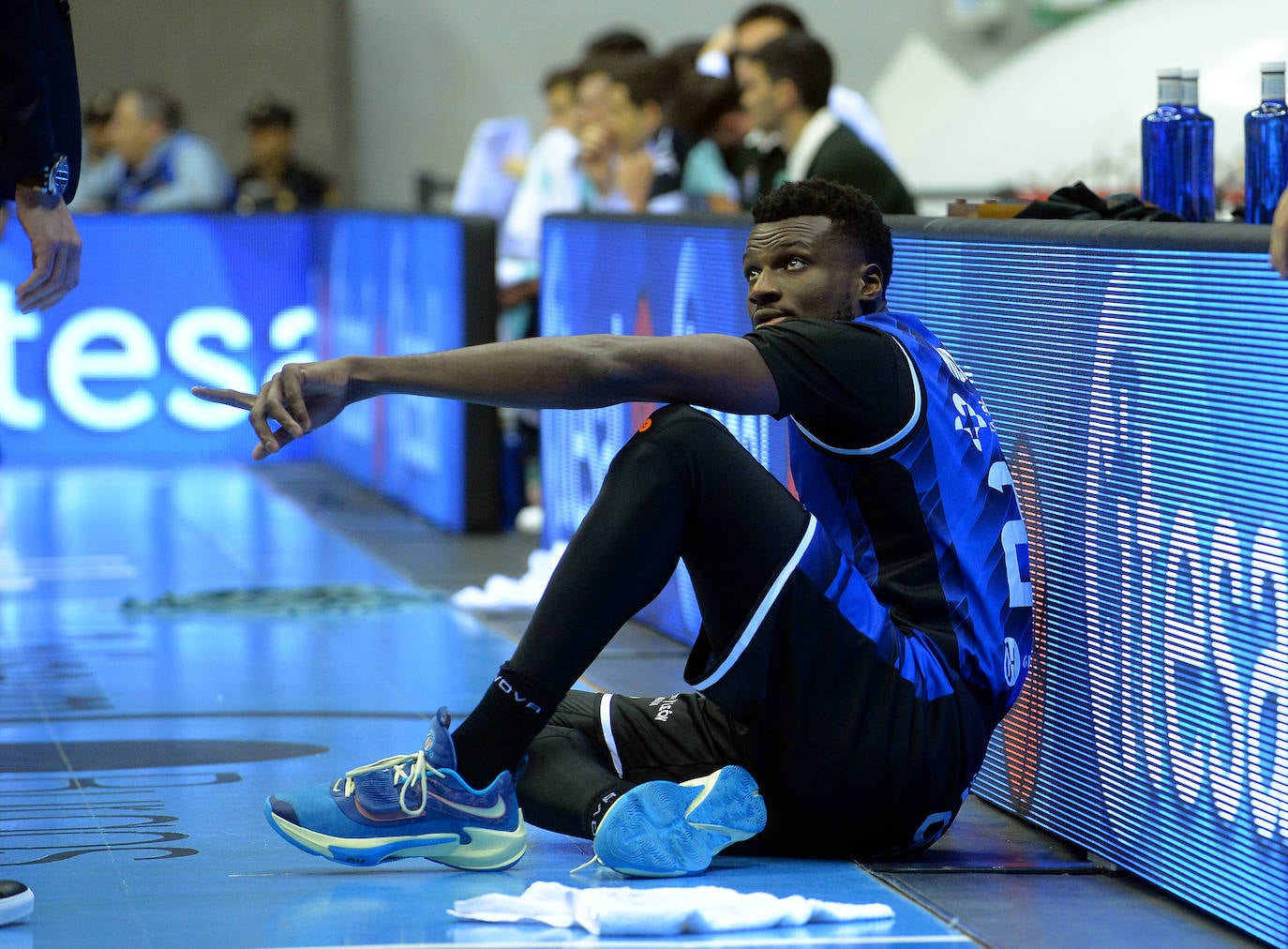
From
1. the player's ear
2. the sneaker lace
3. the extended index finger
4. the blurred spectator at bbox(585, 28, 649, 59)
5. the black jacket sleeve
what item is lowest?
the sneaker lace

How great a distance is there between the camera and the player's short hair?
3.81 meters

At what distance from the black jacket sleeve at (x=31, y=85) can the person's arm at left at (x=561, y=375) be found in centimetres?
58

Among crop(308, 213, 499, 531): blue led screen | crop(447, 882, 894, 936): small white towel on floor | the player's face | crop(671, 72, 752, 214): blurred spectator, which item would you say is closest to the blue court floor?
crop(447, 882, 894, 936): small white towel on floor

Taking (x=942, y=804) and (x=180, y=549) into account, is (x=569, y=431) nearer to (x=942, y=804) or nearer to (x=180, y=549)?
(x=180, y=549)

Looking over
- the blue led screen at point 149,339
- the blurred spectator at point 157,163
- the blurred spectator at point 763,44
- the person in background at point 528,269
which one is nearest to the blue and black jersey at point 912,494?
the blurred spectator at point 763,44

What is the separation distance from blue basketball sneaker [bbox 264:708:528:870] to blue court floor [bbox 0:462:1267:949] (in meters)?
Result: 0.09

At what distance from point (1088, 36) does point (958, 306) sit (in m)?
15.2

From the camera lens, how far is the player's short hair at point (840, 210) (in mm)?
3807

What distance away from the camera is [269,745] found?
16.7 feet

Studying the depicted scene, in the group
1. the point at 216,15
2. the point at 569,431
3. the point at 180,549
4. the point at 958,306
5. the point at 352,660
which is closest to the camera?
the point at 958,306

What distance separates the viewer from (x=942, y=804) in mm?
3697

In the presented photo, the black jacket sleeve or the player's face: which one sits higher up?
the black jacket sleeve

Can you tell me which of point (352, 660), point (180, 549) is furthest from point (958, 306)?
point (180, 549)

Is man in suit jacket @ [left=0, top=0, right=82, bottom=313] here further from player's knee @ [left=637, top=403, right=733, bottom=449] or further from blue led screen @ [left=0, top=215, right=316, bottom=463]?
blue led screen @ [left=0, top=215, right=316, bottom=463]
